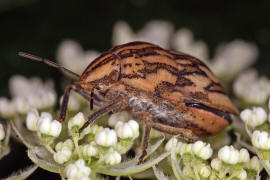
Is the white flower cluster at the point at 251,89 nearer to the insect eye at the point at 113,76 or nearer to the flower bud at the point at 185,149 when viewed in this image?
the flower bud at the point at 185,149

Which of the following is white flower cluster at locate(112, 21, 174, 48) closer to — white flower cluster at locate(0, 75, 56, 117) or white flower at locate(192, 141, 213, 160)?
white flower cluster at locate(0, 75, 56, 117)

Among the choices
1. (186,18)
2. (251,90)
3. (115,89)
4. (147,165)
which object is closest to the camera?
(147,165)

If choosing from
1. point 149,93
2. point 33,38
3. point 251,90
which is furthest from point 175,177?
point 33,38

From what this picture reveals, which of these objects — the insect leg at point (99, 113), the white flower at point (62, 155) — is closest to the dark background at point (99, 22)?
the insect leg at point (99, 113)

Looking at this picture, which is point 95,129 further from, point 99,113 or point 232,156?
point 232,156

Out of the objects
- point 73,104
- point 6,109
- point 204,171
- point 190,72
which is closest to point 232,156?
point 204,171

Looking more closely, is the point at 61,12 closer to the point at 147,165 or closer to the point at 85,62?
the point at 85,62
